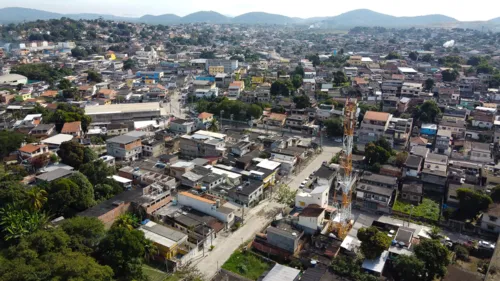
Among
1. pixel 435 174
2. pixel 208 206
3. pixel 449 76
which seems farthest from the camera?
pixel 449 76

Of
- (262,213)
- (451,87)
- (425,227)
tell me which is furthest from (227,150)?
(451,87)

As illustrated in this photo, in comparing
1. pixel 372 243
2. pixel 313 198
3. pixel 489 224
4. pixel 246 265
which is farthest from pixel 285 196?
pixel 489 224

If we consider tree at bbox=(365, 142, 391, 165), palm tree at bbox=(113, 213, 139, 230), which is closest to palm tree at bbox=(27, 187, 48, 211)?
palm tree at bbox=(113, 213, 139, 230)

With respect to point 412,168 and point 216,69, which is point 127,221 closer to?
point 412,168

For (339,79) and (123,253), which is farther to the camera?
(339,79)

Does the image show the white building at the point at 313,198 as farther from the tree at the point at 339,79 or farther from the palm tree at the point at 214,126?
the tree at the point at 339,79
